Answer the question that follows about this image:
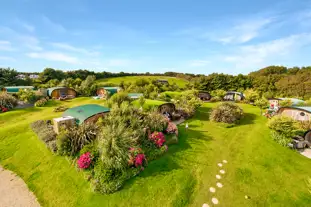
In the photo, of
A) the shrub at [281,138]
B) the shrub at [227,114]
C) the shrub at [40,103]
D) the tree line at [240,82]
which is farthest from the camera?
the tree line at [240,82]

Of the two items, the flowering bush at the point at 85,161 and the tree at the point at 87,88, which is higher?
the tree at the point at 87,88

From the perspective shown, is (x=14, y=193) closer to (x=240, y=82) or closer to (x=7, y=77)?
(x=7, y=77)

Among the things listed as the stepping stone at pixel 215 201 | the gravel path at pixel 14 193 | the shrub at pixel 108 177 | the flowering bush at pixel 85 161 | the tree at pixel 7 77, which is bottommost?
the gravel path at pixel 14 193

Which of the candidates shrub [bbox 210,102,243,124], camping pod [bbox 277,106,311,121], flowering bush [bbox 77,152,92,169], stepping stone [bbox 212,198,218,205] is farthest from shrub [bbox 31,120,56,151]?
camping pod [bbox 277,106,311,121]

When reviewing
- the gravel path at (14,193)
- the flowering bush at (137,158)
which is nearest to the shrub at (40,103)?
the gravel path at (14,193)

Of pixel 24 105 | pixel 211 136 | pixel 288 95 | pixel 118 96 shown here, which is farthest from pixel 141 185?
pixel 288 95

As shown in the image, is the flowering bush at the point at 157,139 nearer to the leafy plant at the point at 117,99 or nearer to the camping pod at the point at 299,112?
the leafy plant at the point at 117,99
